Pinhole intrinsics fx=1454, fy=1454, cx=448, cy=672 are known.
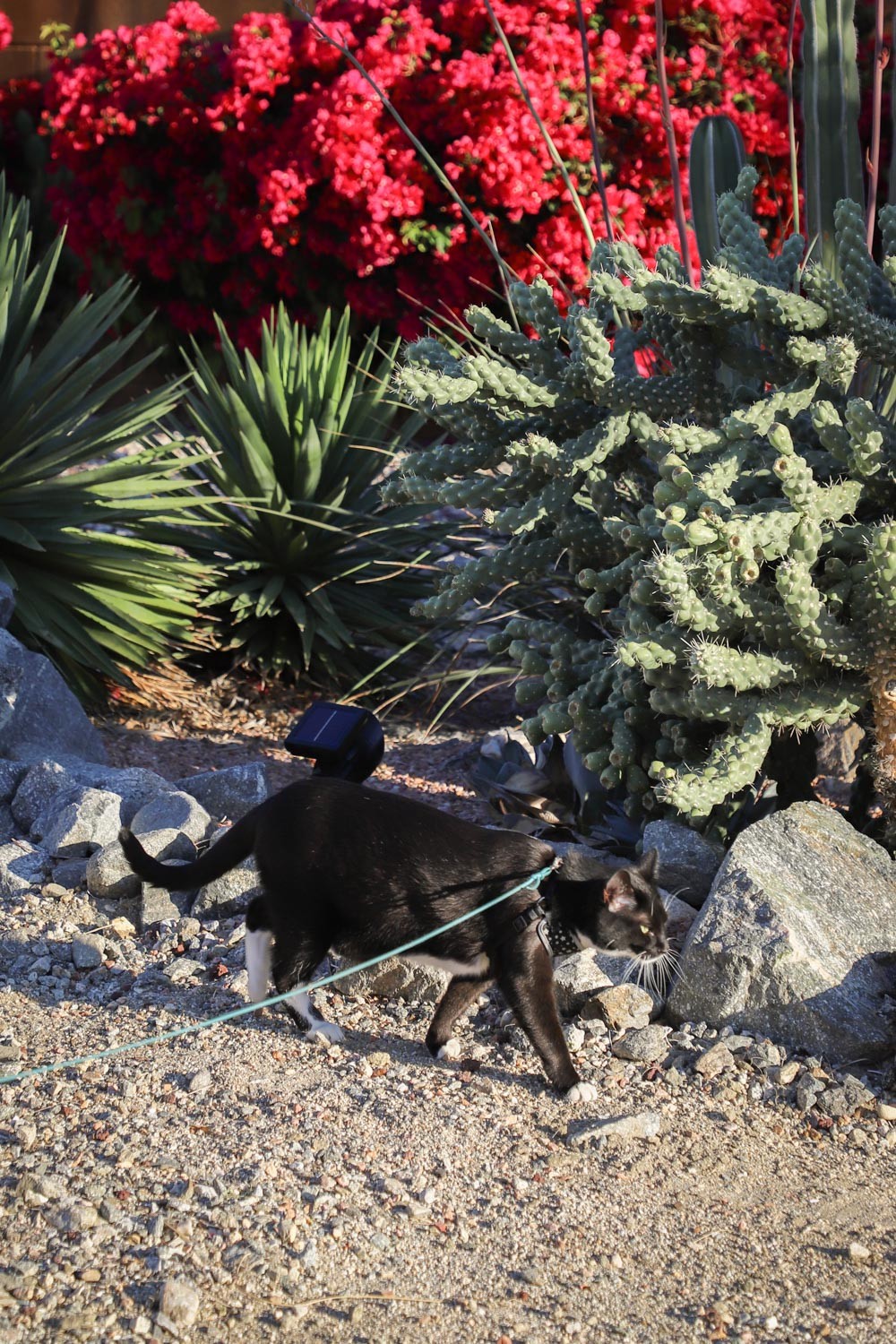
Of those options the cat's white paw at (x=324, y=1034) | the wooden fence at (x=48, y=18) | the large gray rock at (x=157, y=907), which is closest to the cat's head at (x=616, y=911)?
the cat's white paw at (x=324, y=1034)

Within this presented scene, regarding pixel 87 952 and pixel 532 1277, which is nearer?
pixel 532 1277

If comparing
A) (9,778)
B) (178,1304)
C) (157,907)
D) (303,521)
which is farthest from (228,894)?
(303,521)

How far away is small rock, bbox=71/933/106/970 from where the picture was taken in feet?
12.3

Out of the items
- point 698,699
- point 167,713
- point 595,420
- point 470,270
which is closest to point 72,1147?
point 698,699

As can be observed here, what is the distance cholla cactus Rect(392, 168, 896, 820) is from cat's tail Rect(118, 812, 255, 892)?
40.1 inches

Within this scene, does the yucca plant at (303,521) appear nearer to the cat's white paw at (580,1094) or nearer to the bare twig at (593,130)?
the bare twig at (593,130)

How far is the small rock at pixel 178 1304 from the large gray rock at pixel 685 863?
1870 millimetres

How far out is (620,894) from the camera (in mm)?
3328

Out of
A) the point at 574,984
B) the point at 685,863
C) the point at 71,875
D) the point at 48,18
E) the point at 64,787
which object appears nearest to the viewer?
the point at 574,984

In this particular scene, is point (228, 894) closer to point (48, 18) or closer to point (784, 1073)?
point (784, 1073)

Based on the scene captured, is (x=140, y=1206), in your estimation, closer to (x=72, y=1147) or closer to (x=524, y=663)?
(x=72, y=1147)

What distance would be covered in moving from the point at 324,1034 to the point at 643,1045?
0.74 meters

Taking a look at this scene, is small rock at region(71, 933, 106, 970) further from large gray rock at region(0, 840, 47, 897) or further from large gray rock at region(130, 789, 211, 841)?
large gray rock at region(130, 789, 211, 841)

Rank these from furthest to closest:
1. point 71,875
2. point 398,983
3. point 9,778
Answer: point 9,778
point 71,875
point 398,983
